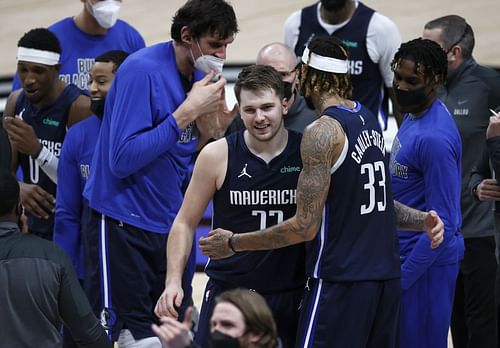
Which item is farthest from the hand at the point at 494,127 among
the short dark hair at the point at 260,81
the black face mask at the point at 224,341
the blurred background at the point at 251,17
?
the blurred background at the point at 251,17

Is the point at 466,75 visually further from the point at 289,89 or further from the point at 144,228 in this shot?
the point at 144,228

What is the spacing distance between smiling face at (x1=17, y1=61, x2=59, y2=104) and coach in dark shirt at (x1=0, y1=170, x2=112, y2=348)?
2.01 meters

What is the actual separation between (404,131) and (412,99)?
15 cm

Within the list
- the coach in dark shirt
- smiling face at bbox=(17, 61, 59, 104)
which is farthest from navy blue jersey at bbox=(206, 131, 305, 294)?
smiling face at bbox=(17, 61, 59, 104)

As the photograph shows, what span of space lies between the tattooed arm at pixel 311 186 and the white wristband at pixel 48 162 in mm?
1837

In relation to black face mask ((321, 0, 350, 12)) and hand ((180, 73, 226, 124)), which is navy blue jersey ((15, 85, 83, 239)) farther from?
black face mask ((321, 0, 350, 12))

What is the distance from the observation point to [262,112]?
4418 mm

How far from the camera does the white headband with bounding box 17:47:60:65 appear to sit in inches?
240

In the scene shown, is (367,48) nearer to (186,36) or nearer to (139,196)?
(186,36)

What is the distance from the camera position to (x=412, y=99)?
191 inches

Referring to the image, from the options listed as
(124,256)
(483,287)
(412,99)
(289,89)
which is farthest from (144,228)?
(483,287)

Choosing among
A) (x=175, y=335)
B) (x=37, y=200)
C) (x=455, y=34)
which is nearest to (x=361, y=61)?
(x=455, y=34)

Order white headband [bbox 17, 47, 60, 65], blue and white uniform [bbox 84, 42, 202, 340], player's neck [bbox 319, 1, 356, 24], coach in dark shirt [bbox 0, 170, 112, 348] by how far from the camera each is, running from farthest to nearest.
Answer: player's neck [bbox 319, 1, 356, 24], white headband [bbox 17, 47, 60, 65], blue and white uniform [bbox 84, 42, 202, 340], coach in dark shirt [bbox 0, 170, 112, 348]

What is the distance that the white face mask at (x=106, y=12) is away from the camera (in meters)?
6.43
